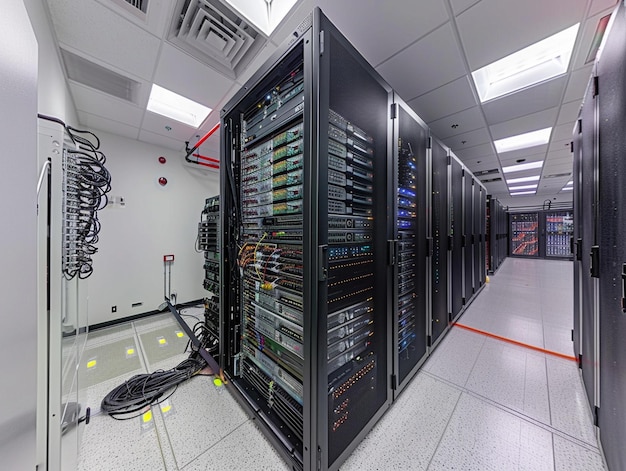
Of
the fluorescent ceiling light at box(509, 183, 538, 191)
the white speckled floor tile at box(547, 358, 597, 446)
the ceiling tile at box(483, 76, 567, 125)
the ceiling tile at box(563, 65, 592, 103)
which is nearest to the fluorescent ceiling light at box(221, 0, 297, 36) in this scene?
the ceiling tile at box(483, 76, 567, 125)

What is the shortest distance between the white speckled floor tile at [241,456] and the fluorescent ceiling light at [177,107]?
Result: 130 inches

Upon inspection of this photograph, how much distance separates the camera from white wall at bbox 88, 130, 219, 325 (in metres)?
3.19

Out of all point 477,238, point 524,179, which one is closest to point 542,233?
point 524,179

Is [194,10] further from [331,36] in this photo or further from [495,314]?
[495,314]

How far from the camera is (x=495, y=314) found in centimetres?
333

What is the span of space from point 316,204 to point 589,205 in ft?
6.00

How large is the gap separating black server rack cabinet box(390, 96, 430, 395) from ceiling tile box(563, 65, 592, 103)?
1893mm

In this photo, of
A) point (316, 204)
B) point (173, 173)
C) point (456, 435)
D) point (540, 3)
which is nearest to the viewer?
point (316, 204)

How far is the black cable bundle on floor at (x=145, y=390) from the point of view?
5.18 feet

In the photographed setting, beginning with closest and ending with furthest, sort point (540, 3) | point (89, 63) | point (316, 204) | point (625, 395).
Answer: point (625, 395), point (316, 204), point (540, 3), point (89, 63)

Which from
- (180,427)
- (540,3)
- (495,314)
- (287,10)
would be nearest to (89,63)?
(287,10)

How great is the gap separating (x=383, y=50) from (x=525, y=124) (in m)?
3.02

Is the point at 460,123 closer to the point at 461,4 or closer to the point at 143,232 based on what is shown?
the point at 461,4

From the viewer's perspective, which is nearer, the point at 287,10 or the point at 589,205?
the point at 589,205
